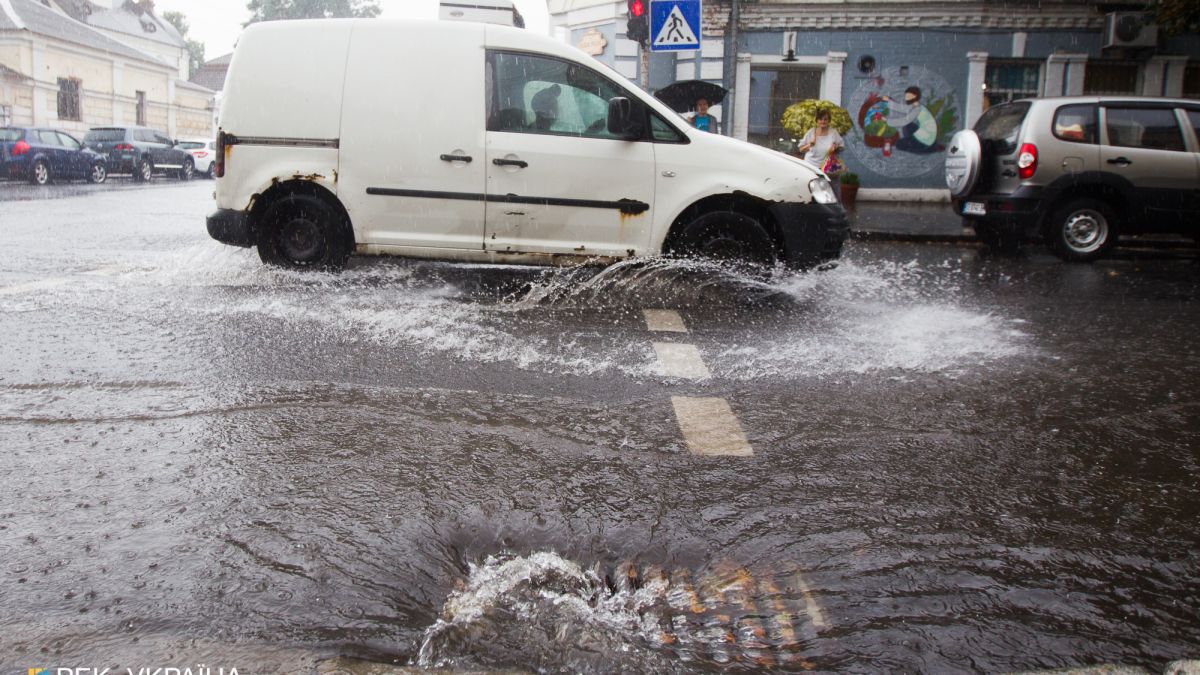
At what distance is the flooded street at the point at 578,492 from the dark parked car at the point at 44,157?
2040cm

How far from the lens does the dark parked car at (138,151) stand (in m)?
28.6

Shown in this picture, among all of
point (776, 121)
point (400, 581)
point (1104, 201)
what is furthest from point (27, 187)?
point (400, 581)

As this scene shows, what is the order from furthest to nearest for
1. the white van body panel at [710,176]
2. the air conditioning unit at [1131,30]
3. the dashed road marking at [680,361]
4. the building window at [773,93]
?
the building window at [773,93]
the air conditioning unit at [1131,30]
the white van body panel at [710,176]
the dashed road marking at [680,361]

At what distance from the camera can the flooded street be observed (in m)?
2.27

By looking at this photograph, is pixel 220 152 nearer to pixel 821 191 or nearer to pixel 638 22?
pixel 821 191

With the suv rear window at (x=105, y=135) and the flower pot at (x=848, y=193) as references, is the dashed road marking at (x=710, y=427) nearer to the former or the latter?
the flower pot at (x=848, y=193)

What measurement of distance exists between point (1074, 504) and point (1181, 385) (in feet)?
7.17

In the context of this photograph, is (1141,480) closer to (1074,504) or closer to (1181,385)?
(1074,504)

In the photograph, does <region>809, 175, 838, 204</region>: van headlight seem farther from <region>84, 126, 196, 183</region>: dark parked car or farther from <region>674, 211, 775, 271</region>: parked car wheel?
<region>84, 126, 196, 183</region>: dark parked car

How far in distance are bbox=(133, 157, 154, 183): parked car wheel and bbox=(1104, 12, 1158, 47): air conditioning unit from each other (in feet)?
86.2

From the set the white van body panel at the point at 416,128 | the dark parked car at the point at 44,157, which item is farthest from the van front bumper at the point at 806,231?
the dark parked car at the point at 44,157

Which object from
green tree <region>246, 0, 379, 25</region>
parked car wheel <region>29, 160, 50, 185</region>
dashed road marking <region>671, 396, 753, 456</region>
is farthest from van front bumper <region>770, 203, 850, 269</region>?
green tree <region>246, 0, 379, 25</region>

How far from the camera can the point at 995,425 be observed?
402 cm

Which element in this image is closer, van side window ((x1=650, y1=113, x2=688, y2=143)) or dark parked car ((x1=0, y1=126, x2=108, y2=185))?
van side window ((x1=650, y1=113, x2=688, y2=143))
